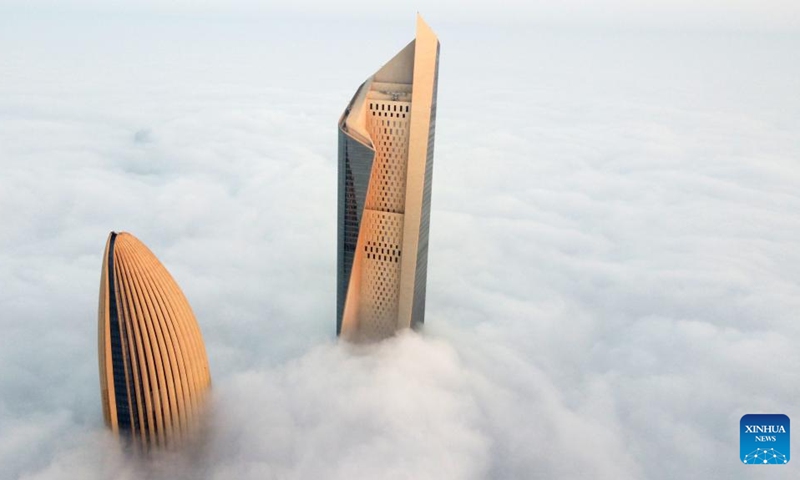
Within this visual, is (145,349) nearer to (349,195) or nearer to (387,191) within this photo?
(349,195)

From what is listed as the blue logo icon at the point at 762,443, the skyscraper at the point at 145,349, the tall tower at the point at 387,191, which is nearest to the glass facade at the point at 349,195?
the tall tower at the point at 387,191

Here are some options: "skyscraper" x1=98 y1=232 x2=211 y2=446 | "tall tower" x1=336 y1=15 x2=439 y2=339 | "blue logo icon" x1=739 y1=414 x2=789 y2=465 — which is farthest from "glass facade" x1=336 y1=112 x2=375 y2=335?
"blue logo icon" x1=739 y1=414 x2=789 y2=465

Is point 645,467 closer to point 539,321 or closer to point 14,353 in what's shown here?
point 539,321

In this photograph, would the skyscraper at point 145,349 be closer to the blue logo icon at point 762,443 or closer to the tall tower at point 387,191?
the tall tower at point 387,191

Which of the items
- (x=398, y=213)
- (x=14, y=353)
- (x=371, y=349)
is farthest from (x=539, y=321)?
(x=14, y=353)

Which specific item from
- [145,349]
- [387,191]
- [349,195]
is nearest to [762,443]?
[387,191]

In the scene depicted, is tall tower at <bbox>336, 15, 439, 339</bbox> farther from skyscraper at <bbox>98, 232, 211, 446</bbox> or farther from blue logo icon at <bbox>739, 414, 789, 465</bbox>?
blue logo icon at <bbox>739, 414, 789, 465</bbox>
